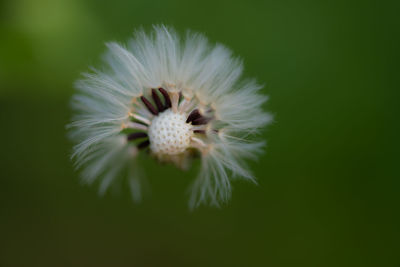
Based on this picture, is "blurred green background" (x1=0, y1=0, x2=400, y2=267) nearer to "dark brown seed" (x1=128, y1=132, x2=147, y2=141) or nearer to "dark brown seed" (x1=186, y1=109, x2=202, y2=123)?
"dark brown seed" (x1=128, y1=132, x2=147, y2=141)

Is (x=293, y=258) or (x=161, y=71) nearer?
(x=161, y=71)

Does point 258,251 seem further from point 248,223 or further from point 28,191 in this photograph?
point 28,191

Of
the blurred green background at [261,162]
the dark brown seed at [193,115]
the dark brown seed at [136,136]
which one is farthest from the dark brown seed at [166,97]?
the blurred green background at [261,162]

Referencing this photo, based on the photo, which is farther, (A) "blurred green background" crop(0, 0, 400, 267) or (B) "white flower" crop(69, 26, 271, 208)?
(A) "blurred green background" crop(0, 0, 400, 267)

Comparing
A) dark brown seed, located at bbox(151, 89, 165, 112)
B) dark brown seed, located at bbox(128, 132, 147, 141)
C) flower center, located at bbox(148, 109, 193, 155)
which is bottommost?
dark brown seed, located at bbox(128, 132, 147, 141)

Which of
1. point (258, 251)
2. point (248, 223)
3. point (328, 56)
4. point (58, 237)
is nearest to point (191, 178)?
point (248, 223)

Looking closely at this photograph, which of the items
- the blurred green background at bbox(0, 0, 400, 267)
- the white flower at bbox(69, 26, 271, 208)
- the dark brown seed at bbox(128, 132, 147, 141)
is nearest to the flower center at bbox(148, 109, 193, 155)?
the white flower at bbox(69, 26, 271, 208)

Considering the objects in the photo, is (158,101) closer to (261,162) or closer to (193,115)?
(193,115)
